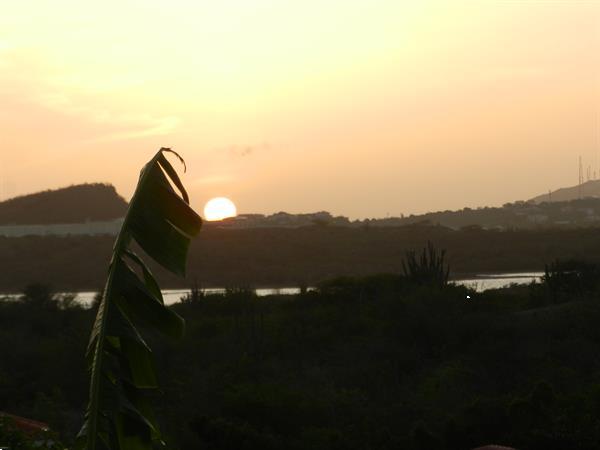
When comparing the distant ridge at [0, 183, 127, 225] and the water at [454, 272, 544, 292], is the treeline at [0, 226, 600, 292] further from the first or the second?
the distant ridge at [0, 183, 127, 225]

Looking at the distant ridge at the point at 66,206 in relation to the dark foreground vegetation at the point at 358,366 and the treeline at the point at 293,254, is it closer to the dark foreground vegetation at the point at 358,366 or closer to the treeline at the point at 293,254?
the treeline at the point at 293,254

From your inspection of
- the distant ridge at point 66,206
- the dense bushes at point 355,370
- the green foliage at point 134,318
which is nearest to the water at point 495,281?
the dense bushes at point 355,370

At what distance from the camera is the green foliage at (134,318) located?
474cm

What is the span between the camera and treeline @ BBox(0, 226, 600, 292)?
235 feet

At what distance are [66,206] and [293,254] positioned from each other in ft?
141

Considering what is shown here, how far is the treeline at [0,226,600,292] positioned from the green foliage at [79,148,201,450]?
61230 mm

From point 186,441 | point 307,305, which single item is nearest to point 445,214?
point 307,305

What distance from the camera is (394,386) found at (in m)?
21.3

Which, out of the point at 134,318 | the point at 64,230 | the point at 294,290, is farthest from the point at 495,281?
the point at 64,230

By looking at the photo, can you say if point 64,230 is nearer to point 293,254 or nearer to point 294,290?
point 293,254

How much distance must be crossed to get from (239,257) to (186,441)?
63599 millimetres

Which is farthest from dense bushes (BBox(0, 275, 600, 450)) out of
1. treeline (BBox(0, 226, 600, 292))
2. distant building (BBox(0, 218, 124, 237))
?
distant building (BBox(0, 218, 124, 237))

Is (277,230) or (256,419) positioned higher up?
(277,230)

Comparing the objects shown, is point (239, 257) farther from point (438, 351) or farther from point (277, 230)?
point (438, 351)
